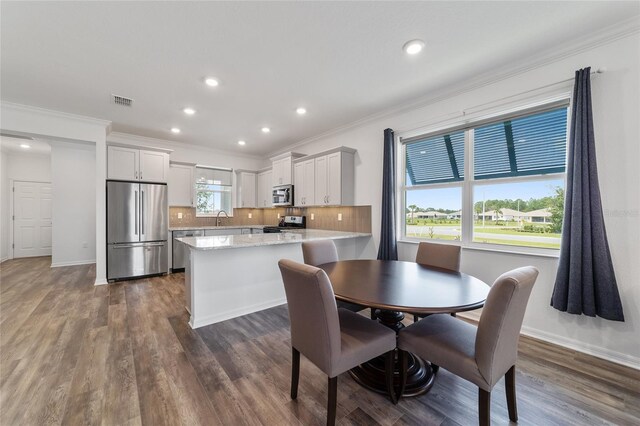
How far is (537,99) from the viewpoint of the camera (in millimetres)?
2541

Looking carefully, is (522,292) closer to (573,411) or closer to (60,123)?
(573,411)

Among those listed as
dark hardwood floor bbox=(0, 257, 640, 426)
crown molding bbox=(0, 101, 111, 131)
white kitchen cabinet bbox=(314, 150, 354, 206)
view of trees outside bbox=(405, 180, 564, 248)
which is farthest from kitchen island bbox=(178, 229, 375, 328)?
crown molding bbox=(0, 101, 111, 131)

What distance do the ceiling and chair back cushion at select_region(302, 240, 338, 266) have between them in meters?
1.83

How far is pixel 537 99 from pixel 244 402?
3642mm

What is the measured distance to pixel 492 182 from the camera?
2.94m

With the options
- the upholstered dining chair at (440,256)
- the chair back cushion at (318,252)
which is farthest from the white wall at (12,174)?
the upholstered dining chair at (440,256)

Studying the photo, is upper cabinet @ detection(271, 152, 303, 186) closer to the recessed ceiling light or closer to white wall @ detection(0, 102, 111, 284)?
white wall @ detection(0, 102, 111, 284)

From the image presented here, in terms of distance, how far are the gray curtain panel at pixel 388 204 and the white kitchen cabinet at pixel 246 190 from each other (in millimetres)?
3809

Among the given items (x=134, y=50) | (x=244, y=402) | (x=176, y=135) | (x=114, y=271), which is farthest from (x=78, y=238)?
(x=244, y=402)

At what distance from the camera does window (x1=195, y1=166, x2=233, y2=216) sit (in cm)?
607

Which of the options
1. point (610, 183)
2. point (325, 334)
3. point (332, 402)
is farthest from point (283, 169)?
point (610, 183)

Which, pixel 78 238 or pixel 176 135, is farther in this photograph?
pixel 78 238

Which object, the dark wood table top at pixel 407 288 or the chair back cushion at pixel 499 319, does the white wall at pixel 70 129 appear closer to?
the dark wood table top at pixel 407 288

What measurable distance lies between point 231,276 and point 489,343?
2604 mm
